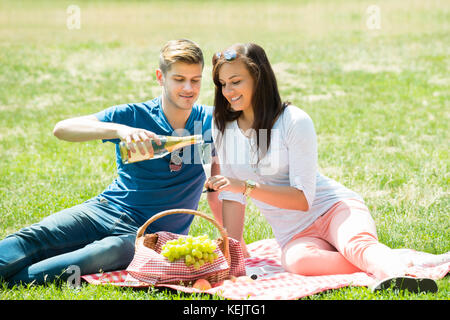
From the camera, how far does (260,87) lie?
4.19m

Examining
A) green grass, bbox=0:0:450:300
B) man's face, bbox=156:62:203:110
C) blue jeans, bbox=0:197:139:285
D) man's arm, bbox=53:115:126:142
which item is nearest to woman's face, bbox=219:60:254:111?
man's face, bbox=156:62:203:110

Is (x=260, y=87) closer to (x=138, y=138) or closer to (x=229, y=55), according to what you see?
(x=229, y=55)

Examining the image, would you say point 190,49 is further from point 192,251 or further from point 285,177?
point 192,251

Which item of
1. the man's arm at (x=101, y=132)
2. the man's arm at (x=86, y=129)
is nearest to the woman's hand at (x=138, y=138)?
the man's arm at (x=101, y=132)

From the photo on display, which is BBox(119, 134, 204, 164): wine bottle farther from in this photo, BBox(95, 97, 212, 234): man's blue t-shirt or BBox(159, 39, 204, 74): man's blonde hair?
BBox(159, 39, 204, 74): man's blonde hair

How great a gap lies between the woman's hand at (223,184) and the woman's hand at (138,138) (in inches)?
16.8

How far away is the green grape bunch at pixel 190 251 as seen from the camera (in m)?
3.70

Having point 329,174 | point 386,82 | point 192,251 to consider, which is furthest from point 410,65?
point 192,251

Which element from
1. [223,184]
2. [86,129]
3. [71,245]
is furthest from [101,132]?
[223,184]

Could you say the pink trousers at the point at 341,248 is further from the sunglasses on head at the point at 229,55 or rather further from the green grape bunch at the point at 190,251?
the sunglasses on head at the point at 229,55

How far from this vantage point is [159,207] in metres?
4.34

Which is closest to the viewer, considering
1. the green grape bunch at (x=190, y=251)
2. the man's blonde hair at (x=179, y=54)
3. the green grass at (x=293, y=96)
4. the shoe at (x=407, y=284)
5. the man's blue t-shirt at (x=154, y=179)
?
the shoe at (x=407, y=284)

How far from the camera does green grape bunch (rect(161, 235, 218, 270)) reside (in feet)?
12.1

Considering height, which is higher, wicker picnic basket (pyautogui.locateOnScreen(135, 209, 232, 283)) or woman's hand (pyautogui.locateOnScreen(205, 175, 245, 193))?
woman's hand (pyautogui.locateOnScreen(205, 175, 245, 193))
